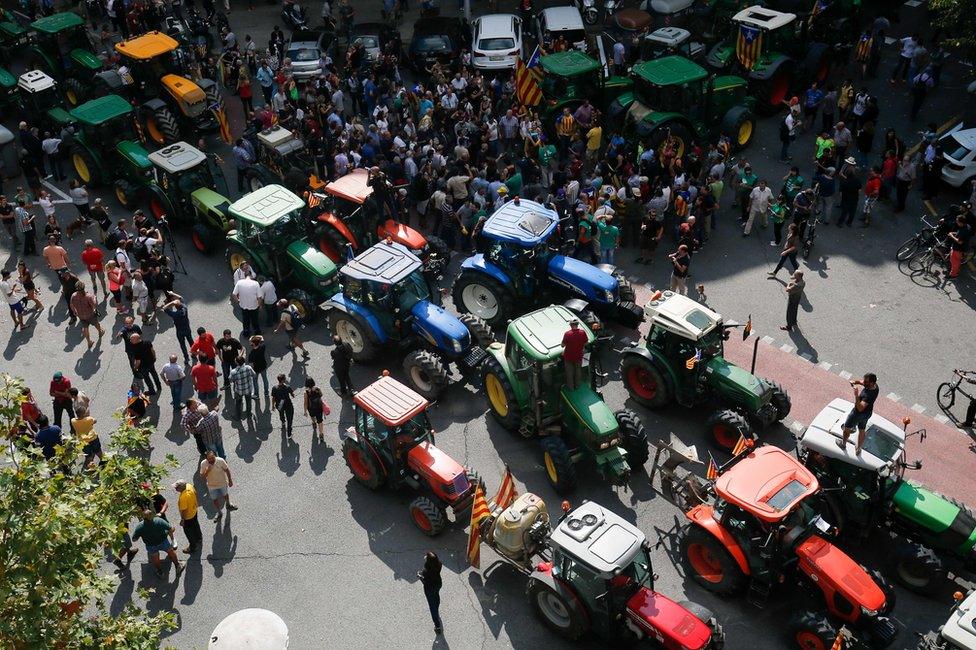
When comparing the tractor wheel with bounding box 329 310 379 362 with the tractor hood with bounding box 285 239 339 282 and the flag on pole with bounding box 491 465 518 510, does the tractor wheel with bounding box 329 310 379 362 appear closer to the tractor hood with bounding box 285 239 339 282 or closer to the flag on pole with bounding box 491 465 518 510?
the tractor hood with bounding box 285 239 339 282

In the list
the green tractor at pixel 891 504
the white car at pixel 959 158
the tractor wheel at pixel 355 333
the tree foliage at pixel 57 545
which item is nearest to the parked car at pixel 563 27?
the white car at pixel 959 158

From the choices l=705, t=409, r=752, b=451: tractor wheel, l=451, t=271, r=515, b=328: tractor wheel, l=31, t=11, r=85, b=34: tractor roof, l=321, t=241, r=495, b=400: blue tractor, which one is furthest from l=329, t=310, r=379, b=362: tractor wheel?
l=31, t=11, r=85, b=34: tractor roof

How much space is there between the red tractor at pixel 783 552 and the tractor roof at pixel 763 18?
1451 centimetres

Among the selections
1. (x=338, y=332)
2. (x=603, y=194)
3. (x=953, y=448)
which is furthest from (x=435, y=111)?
(x=953, y=448)

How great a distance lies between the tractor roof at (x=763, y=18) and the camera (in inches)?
972

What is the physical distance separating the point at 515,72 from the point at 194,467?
1367 centimetres

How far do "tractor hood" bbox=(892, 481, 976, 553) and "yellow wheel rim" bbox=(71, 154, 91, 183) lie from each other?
18769mm

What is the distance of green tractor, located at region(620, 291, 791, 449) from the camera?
51.6 ft

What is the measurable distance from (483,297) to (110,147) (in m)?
10.3

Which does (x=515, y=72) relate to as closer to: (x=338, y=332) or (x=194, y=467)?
(x=338, y=332)

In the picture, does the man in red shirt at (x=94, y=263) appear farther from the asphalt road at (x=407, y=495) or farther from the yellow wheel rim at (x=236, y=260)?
the yellow wheel rim at (x=236, y=260)

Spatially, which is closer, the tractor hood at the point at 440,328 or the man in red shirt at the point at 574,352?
the man in red shirt at the point at 574,352

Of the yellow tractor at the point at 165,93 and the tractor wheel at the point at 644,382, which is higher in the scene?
the yellow tractor at the point at 165,93

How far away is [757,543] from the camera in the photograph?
13000 millimetres
